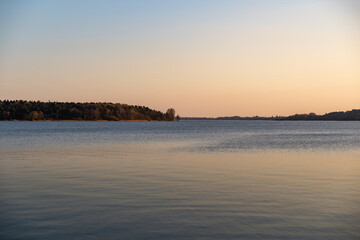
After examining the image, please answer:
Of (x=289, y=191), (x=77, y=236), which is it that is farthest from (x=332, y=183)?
(x=77, y=236)

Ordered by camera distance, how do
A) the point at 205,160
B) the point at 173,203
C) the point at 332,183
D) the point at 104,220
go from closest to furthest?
1. the point at 104,220
2. the point at 173,203
3. the point at 332,183
4. the point at 205,160

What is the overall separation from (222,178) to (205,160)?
10.9 m

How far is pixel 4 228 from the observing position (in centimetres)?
1277

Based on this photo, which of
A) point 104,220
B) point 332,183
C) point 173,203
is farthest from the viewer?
point 332,183

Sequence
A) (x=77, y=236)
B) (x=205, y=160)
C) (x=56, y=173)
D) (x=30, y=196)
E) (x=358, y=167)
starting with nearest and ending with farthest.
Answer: (x=77, y=236) → (x=30, y=196) → (x=56, y=173) → (x=358, y=167) → (x=205, y=160)

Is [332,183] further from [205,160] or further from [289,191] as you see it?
[205,160]

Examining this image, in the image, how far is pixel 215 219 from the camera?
544 inches

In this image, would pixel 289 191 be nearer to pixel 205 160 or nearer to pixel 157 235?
pixel 157 235

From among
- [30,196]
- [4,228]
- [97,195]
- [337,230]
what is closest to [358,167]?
[337,230]

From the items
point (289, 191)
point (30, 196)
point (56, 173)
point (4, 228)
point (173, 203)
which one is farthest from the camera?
point (56, 173)

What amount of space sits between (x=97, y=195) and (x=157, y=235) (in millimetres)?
7101

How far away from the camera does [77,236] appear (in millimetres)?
11906

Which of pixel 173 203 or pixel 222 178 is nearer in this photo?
pixel 173 203

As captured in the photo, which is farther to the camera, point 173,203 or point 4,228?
point 173,203
